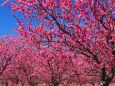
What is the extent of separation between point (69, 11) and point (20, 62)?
99.7 ft

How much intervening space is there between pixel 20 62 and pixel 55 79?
18.9 meters

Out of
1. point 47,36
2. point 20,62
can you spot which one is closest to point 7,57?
point 20,62

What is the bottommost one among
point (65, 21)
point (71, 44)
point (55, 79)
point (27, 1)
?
point (55, 79)

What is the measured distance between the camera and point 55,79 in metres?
21.3

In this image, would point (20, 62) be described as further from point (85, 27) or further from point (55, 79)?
point (85, 27)

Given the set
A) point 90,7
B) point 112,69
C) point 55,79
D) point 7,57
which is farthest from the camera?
point 7,57

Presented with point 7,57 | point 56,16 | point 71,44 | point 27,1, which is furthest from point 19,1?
point 7,57

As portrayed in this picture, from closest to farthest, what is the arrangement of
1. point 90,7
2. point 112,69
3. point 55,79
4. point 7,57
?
1. point 90,7
2. point 112,69
3. point 55,79
4. point 7,57

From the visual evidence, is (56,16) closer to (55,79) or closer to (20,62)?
(55,79)

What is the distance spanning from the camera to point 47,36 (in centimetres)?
1044

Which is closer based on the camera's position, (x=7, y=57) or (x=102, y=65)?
(x=102, y=65)

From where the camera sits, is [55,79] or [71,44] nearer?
[71,44]

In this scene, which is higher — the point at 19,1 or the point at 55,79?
the point at 19,1

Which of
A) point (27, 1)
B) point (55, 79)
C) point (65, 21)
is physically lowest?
point (55, 79)
